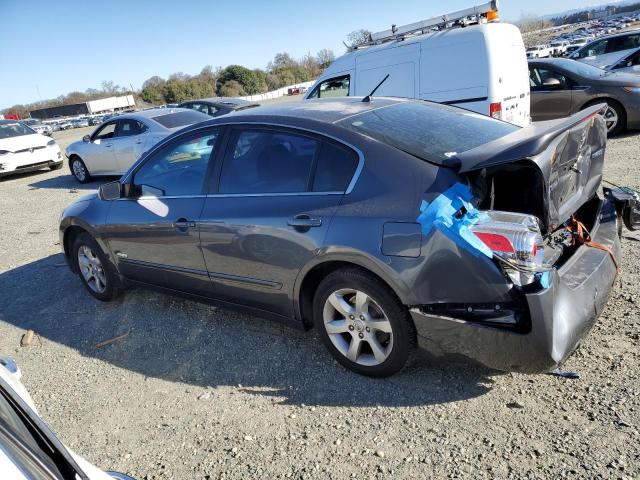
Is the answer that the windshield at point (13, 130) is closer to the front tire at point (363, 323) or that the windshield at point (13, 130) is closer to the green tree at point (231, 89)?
the front tire at point (363, 323)

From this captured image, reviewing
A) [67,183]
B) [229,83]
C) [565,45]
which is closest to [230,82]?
[229,83]

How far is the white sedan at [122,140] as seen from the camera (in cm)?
1001

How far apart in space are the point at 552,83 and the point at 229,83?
52.8 meters

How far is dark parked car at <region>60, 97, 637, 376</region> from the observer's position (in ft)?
8.36

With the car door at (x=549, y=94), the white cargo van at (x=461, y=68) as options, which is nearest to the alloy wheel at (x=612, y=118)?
the car door at (x=549, y=94)

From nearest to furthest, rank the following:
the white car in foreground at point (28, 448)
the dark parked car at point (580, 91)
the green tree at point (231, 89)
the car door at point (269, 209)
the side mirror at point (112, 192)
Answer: the white car in foreground at point (28, 448) < the car door at point (269, 209) < the side mirror at point (112, 192) < the dark parked car at point (580, 91) < the green tree at point (231, 89)

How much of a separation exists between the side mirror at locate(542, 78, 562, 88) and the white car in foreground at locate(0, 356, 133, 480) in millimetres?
9702

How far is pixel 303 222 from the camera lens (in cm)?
306

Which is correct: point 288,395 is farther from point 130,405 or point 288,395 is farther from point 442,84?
point 442,84

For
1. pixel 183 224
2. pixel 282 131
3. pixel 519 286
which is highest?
pixel 282 131

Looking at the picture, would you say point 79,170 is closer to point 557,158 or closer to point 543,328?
point 557,158

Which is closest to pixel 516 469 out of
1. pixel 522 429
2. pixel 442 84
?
pixel 522 429

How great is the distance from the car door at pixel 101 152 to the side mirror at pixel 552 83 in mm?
8648

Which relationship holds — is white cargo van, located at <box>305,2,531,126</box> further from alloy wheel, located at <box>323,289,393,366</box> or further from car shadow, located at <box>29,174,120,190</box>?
car shadow, located at <box>29,174,120,190</box>
